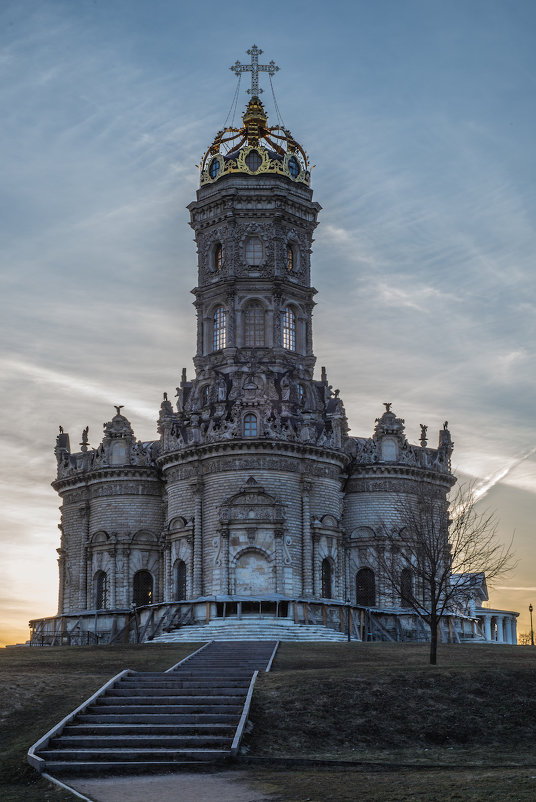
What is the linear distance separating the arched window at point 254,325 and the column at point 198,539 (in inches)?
505

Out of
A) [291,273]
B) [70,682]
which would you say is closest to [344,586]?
[291,273]

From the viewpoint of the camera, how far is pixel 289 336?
268 feet

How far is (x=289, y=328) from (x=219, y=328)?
5194mm

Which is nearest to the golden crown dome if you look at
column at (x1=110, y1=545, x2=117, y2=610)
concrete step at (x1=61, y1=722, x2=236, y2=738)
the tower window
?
the tower window

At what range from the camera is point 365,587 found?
78.5 metres

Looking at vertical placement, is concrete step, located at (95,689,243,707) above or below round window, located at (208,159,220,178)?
below

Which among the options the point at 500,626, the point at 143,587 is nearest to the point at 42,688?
the point at 143,587

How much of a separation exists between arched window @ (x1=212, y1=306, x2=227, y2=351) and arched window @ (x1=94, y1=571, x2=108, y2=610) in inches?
728

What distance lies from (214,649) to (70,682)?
11917 millimetres

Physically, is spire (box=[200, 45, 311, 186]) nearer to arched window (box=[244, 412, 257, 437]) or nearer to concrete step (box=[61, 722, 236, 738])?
arched window (box=[244, 412, 257, 437])

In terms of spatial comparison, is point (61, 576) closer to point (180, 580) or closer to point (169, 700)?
point (180, 580)

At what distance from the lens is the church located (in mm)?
70625

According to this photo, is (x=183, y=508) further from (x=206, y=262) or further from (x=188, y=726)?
(x=188, y=726)

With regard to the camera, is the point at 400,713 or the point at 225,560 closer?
the point at 400,713
